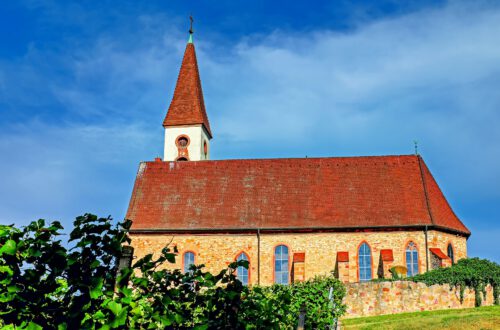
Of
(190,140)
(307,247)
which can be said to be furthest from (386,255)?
(190,140)

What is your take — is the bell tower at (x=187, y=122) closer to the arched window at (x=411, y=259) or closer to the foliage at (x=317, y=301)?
the arched window at (x=411, y=259)

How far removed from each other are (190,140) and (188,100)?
381 centimetres

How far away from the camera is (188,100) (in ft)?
166

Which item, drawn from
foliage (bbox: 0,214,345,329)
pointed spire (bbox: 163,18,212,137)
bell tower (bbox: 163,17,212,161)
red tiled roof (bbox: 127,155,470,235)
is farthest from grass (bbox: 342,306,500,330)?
pointed spire (bbox: 163,18,212,137)

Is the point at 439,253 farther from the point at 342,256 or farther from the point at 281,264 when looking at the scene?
the point at 281,264

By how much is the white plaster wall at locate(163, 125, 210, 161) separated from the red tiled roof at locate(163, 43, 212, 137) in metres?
0.48

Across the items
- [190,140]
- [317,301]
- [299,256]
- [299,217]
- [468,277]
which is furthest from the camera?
[190,140]

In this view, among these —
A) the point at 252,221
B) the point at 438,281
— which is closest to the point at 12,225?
the point at 438,281

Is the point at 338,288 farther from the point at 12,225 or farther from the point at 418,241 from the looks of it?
the point at 12,225

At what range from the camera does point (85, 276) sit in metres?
5.81

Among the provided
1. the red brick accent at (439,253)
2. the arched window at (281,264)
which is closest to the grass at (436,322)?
the red brick accent at (439,253)

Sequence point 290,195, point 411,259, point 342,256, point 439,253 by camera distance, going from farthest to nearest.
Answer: point 290,195 < point 411,259 < point 342,256 < point 439,253

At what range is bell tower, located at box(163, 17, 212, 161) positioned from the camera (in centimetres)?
4856

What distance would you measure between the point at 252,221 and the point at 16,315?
99.5ft
